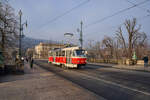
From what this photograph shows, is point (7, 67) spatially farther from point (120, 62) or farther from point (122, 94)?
point (120, 62)

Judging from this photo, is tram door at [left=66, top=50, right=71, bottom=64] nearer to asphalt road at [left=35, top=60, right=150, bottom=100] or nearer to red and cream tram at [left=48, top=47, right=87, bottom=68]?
red and cream tram at [left=48, top=47, right=87, bottom=68]

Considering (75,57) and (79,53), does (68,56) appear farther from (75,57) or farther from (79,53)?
(79,53)

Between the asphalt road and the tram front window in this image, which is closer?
the asphalt road

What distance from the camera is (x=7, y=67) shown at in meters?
14.3

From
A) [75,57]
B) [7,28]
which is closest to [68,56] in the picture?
[75,57]

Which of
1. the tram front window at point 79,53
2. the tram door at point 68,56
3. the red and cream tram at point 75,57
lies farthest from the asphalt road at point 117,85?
the tram door at point 68,56

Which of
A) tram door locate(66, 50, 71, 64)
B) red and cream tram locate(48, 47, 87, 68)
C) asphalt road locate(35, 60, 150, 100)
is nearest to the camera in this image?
asphalt road locate(35, 60, 150, 100)

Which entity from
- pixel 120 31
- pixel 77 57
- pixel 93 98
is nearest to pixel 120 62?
pixel 77 57

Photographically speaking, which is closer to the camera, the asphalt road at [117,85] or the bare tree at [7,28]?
the asphalt road at [117,85]

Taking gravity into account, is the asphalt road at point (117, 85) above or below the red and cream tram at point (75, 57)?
below

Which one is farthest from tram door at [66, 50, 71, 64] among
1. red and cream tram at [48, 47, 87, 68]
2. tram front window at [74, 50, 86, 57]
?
tram front window at [74, 50, 86, 57]

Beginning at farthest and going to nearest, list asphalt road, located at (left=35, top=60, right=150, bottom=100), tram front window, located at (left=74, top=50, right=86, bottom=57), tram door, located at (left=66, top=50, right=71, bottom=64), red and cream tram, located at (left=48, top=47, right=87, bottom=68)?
1. tram door, located at (left=66, top=50, right=71, bottom=64)
2. tram front window, located at (left=74, top=50, right=86, bottom=57)
3. red and cream tram, located at (left=48, top=47, right=87, bottom=68)
4. asphalt road, located at (left=35, top=60, right=150, bottom=100)

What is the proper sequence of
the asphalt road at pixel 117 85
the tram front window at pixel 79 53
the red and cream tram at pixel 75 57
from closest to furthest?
the asphalt road at pixel 117 85
the red and cream tram at pixel 75 57
the tram front window at pixel 79 53

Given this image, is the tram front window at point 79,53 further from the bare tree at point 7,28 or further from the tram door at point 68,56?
the bare tree at point 7,28
